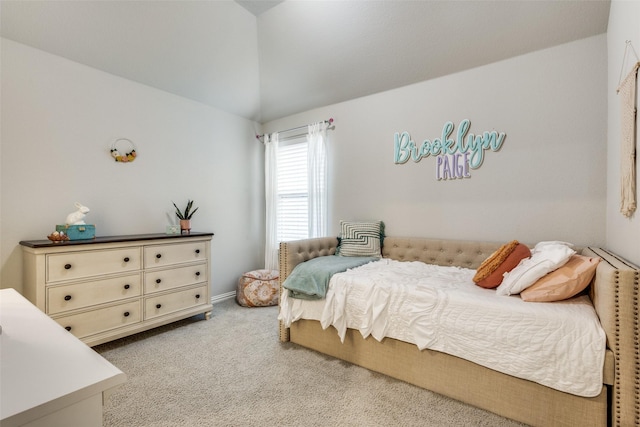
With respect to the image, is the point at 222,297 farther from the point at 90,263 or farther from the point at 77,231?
the point at 77,231

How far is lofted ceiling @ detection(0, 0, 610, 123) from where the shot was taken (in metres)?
2.26

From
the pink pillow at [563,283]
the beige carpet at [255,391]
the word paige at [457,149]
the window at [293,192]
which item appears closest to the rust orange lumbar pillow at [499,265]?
the pink pillow at [563,283]

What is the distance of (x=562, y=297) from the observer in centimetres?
162

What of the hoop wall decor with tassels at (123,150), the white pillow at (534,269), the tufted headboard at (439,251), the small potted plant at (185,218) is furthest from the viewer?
the small potted plant at (185,218)

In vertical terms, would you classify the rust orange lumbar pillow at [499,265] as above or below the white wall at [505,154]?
below

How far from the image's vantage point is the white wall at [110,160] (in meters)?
2.31

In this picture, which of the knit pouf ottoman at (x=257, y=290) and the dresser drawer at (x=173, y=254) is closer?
the dresser drawer at (x=173, y=254)

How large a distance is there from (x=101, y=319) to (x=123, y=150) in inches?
61.0

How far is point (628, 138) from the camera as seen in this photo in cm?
157

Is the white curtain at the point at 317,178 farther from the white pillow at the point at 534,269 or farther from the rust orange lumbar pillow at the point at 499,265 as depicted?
the white pillow at the point at 534,269

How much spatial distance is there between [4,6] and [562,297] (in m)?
4.06

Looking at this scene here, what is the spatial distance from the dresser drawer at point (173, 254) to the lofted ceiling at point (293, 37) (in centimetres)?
169

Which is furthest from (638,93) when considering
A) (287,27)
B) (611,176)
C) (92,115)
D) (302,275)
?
(92,115)

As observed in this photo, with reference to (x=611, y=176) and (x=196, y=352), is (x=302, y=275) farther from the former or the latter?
(x=611, y=176)
